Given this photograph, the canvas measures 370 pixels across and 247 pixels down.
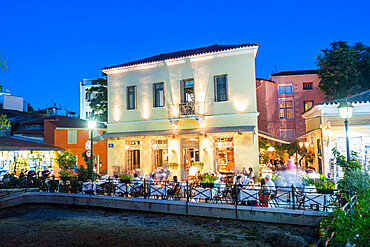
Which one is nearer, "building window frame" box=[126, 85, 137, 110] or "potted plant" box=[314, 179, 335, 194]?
"potted plant" box=[314, 179, 335, 194]

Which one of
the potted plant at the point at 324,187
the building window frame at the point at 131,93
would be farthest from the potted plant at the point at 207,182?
the building window frame at the point at 131,93

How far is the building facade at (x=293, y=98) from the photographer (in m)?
29.3

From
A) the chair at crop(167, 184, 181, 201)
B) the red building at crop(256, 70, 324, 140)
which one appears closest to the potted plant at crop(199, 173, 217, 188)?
the chair at crop(167, 184, 181, 201)

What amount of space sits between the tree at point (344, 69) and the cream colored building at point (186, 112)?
12638 millimetres

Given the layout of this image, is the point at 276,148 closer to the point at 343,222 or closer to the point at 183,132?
the point at 183,132

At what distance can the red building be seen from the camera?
2861cm

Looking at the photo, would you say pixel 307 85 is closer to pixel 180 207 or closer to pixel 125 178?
pixel 125 178

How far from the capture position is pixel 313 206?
9.66 meters

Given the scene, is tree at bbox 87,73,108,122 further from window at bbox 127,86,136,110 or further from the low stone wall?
the low stone wall

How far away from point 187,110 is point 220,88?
2.38 m

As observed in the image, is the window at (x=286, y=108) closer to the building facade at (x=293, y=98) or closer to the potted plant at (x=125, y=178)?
the building facade at (x=293, y=98)

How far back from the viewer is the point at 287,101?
97.8 ft

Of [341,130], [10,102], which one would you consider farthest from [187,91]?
[10,102]

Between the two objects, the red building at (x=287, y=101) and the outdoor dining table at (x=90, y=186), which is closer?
the outdoor dining table at (x=90, y=186)
